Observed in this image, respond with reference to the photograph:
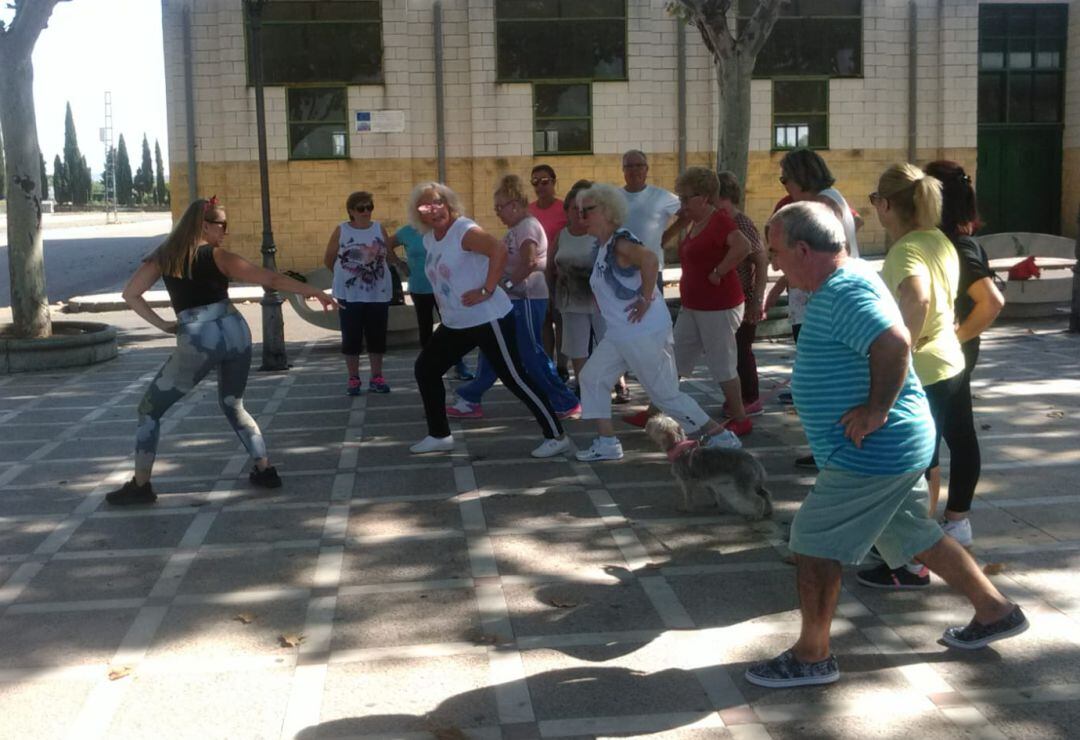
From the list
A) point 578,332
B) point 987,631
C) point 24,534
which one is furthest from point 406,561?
point 578,332

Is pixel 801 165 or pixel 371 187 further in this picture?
pixel 371 187

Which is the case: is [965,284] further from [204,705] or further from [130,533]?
[130,533]

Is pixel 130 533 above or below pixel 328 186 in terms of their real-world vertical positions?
below

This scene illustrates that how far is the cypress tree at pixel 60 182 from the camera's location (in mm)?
83375

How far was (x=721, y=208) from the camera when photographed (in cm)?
829

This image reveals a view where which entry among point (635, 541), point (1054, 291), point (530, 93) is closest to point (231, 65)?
point (530, 93)

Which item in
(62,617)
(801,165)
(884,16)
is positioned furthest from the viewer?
(884,16)

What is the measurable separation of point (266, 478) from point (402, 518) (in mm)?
1039

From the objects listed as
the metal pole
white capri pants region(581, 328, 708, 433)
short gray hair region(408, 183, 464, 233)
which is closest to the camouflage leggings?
short gray hair region(408, 183, 464, 233)

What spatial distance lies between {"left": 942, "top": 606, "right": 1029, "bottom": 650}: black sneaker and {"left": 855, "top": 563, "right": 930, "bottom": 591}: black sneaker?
0.66 meters

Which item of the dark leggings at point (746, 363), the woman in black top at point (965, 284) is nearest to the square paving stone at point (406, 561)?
the woman in black top at point (965, 284)

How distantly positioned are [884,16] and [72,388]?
1800cm

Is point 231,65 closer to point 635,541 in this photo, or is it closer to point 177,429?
point 177,429

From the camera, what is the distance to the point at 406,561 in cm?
588
